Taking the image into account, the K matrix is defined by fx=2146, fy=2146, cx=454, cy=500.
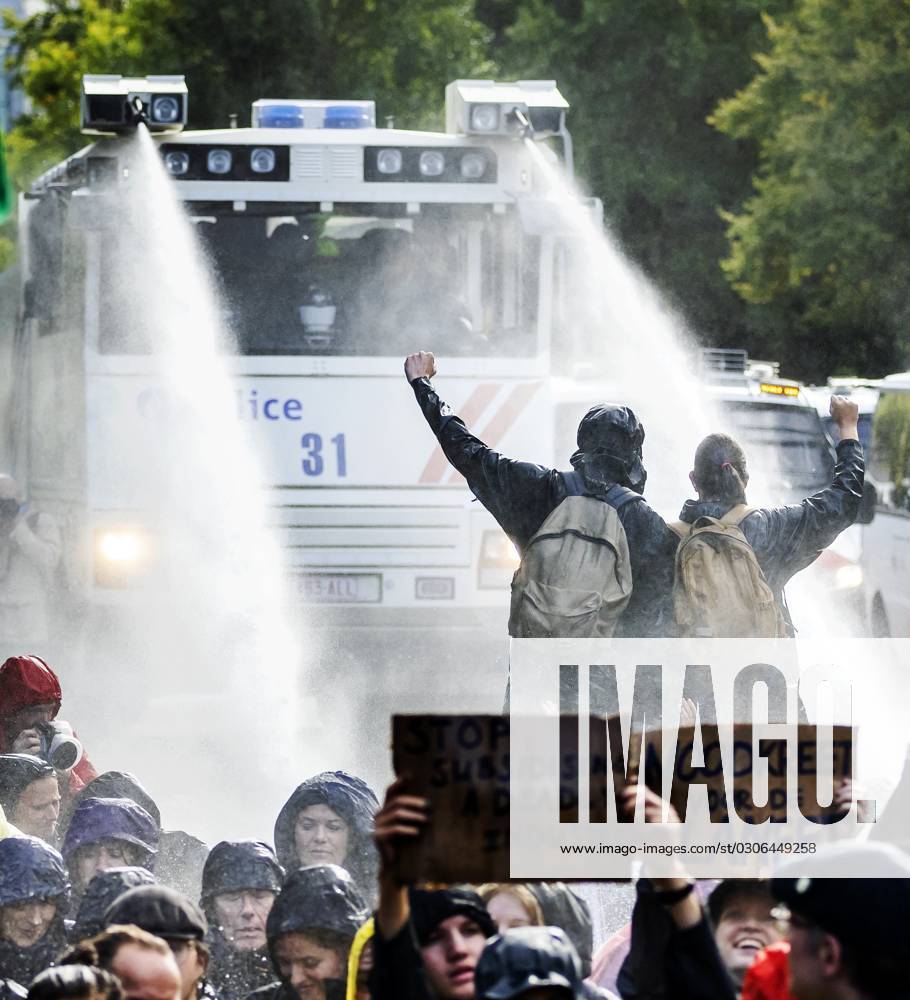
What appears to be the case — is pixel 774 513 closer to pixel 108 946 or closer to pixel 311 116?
pixel 108 946

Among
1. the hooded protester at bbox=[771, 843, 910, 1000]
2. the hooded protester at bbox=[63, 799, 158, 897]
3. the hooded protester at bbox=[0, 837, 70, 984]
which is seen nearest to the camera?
the hooded protester at bbox=[771, 843, 910, 1000]

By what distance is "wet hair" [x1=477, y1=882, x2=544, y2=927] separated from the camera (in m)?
4.41

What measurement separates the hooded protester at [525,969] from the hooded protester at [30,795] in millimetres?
2924

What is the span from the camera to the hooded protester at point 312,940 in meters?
4.78

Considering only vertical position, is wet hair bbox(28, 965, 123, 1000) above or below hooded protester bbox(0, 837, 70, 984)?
above

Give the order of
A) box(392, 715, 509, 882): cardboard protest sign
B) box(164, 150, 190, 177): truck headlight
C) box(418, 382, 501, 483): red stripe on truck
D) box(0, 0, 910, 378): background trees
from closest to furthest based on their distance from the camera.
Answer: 1. box(392, 715, 509, 882): cardboard protest sign
2. box(164, 150, 190, 177): truck headlight
3. box(418, 382, 501, 483): red stripe on truck
4. box(0, 0, 910, 378): background trees

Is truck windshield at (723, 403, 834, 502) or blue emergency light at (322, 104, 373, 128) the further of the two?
truck windshield at (723, 403, 834, 502)

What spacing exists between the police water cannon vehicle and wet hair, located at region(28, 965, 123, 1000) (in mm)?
6848

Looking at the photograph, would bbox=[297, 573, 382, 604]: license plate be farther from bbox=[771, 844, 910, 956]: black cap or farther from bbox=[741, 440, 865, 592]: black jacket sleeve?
bbox=[771, 844, 910, 956]: black cap

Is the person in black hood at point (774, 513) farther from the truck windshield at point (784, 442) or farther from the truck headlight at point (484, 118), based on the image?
the truck windshield at point (784, 442)

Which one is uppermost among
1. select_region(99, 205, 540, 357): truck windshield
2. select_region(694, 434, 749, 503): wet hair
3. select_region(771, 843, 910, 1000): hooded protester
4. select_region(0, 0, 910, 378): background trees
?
select_region(0, 0, 910, 378): background trees

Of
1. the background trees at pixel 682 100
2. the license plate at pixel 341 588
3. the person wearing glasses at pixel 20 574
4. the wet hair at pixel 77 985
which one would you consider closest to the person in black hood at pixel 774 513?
the wet hair at pixel 77 985

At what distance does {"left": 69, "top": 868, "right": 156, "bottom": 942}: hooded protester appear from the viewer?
15.6ft

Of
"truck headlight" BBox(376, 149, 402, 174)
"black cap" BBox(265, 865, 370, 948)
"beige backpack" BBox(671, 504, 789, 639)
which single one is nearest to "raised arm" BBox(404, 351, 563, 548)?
"beige backpack" BBox(671, 504, 789, 639)
